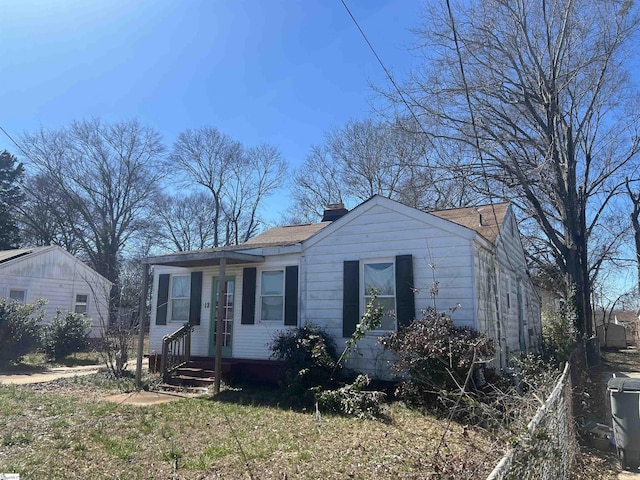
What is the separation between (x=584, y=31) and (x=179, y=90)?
13745 mm

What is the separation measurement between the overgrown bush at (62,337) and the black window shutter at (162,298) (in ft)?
20.2

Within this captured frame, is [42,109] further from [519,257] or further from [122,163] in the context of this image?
[122,163]

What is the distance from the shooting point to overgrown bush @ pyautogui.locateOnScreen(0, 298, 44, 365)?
14266mm

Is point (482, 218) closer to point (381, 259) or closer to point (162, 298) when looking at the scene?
point (381, 259)

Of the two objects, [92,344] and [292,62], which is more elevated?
[292,62]

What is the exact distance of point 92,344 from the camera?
57.8 feet

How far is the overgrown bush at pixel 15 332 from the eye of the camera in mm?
14266

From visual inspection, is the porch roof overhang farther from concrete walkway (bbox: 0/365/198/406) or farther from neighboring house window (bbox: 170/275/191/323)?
concrete walkway (bbox: 0/365/198/406)

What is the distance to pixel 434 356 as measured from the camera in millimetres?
7418

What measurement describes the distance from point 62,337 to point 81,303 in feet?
25.3

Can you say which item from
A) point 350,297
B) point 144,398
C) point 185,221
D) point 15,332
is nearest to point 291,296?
point 350,297

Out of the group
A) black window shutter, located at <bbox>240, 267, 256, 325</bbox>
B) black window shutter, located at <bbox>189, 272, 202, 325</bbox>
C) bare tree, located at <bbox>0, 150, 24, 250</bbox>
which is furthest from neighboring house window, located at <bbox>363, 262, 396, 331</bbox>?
bare tree, located at <bbox>0, 150, 24, 250</bbox>

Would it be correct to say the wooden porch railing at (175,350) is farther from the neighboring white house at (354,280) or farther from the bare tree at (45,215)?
the bare tree at (45,215)

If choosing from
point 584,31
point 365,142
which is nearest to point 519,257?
point 584,31
